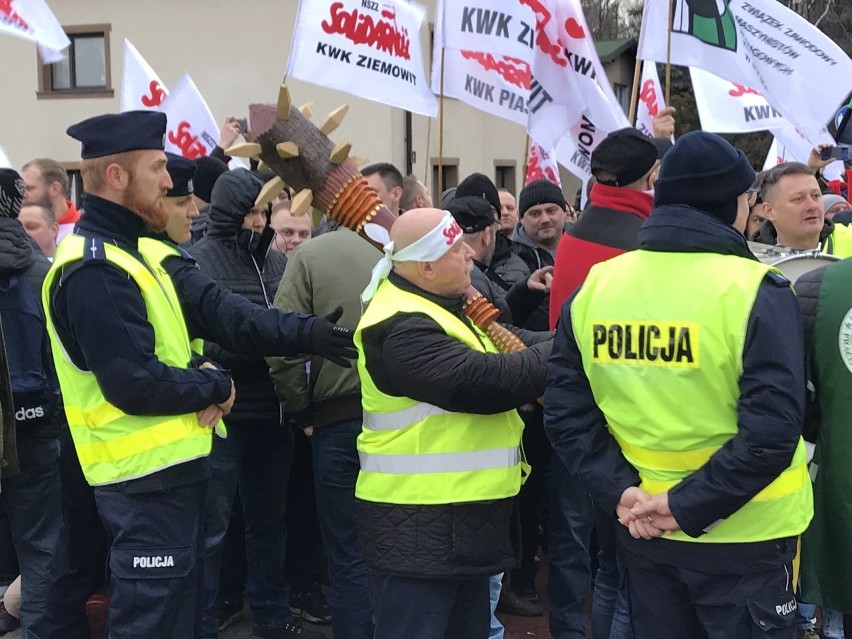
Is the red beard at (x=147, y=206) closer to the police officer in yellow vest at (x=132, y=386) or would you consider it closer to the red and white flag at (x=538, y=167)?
the police officer in yellow vest at (x=132, y=386)

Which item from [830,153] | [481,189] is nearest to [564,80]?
[481,189]

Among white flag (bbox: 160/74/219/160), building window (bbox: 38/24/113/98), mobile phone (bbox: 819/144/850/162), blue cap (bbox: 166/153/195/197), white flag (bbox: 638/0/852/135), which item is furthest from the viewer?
building window (bbox: 38/24/113/98)

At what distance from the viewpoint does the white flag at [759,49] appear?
687 centimetres

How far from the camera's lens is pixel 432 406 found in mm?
3424

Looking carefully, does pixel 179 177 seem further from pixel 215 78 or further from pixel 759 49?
pixel 215 78

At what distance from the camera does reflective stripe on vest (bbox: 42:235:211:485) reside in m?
3.49

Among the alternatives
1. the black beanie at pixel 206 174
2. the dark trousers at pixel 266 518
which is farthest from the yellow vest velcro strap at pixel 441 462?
the black beanie at pixel 206 174

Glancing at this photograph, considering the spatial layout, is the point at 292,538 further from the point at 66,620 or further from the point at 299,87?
the point at 299,87

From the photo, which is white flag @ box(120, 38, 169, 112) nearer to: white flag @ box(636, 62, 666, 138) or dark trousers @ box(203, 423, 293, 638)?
dark trousers @ box(203, 423, 293, 638)

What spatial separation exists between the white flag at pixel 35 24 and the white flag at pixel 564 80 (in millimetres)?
2893

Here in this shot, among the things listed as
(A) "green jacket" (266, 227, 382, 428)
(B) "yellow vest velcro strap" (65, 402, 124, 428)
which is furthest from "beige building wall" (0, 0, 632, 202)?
(B) "yellow vest velcro strap" (65, 402, 124, 428)

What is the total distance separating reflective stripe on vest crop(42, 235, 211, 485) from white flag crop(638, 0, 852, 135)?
14.2ft

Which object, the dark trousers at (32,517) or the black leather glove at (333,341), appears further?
the dark trousers at (32,517)

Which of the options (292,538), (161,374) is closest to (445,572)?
(161,374)
